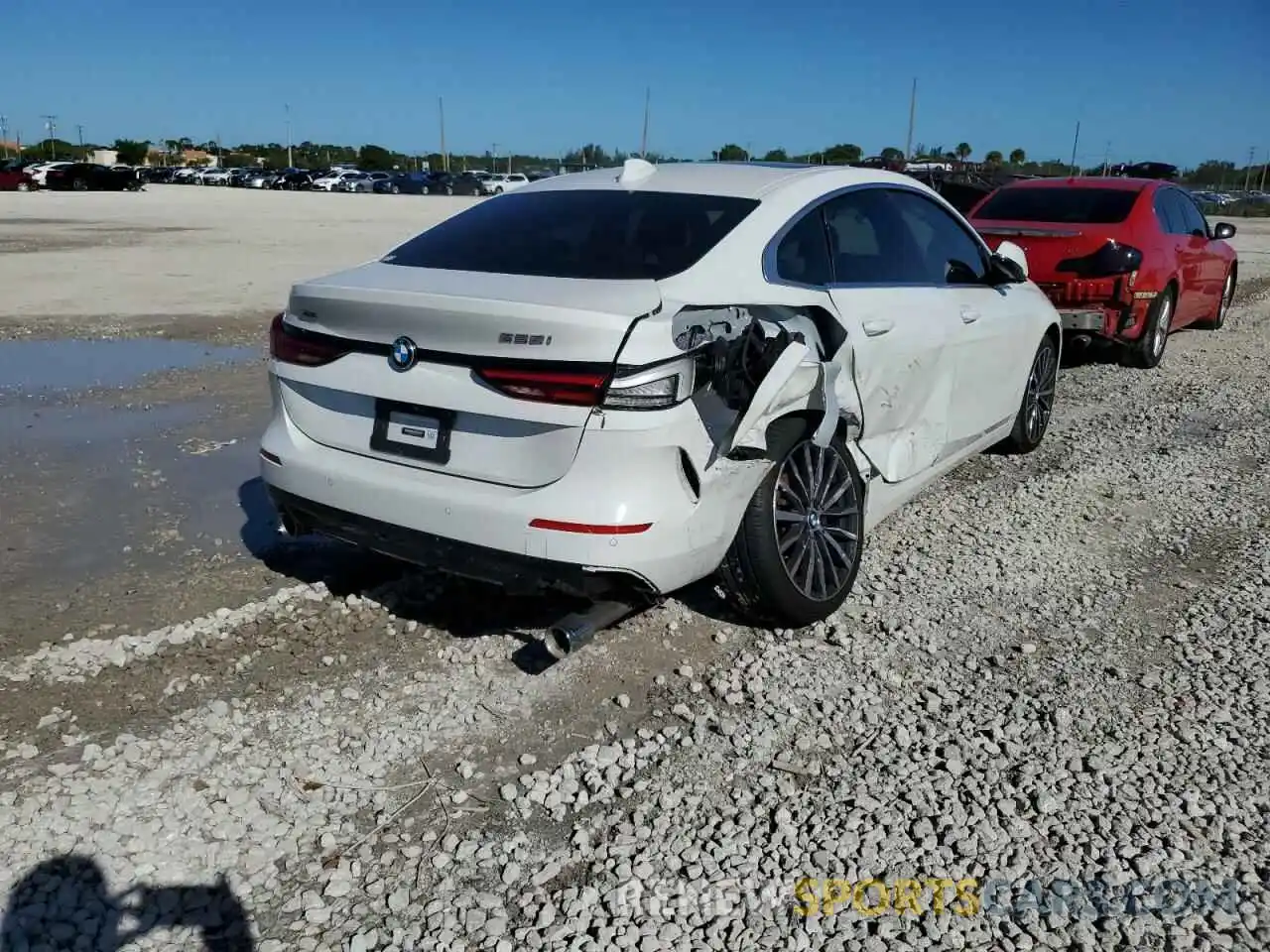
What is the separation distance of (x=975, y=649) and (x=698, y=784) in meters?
1.40

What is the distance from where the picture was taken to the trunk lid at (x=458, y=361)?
3.23 metres

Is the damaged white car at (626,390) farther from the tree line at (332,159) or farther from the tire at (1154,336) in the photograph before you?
the tree line at (332,159)

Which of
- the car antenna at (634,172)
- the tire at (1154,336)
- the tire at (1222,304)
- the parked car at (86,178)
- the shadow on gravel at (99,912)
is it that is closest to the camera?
the shadow on gravel at (99,912)

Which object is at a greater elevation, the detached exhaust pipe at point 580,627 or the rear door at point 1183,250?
the rear door at point 1183,250

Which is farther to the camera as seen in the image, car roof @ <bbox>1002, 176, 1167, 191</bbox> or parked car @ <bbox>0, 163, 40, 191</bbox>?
parked car @ <bbox>0, 163, 40, 191</bbox>

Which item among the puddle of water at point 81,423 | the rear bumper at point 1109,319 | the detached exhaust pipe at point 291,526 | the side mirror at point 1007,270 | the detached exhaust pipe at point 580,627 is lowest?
the puddle of water at point 81,423

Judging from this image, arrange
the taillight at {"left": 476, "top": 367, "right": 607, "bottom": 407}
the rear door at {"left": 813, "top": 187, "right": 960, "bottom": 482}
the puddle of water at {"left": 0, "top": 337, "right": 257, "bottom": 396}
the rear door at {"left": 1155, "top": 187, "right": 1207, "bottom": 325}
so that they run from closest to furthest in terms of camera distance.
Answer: the taillight at {"left": 476, "top": 367, "right": 607, "bottom": 407} < the rear door at {"left": 813, "top": 187, "right": 960, "bottom": 482} < the puddle of water at {"left": 0, "top": 337, "right": 257, "bottom": 396} < the rear door at {"left": 1155, "top": 187, "right": 1207, "bottom": 325}

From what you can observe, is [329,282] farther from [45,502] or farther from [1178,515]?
[1178,515]

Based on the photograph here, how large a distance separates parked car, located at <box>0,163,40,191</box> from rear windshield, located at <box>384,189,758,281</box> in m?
53.5

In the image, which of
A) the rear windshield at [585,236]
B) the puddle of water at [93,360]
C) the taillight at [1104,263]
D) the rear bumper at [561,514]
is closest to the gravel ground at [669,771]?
the rear bumper at [561,514]

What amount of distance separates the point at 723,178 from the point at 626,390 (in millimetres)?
1619

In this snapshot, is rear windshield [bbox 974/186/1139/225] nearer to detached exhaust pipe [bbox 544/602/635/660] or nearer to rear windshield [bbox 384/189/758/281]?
rear windshield [bbox 384/189/758/281]

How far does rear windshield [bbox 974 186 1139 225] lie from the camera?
30.9 ft

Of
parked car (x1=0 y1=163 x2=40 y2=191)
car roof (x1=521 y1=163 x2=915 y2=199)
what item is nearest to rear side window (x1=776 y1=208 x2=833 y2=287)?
car roof (x1=521 y1=163 x2=915 y2=199)
